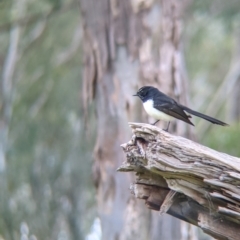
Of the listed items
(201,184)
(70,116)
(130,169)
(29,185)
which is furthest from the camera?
(70,116)

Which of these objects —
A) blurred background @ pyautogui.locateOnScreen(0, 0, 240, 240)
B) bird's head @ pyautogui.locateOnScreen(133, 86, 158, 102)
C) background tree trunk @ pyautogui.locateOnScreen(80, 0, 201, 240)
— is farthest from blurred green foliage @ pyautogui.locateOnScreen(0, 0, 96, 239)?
bird's head @ pyautogui.locateOnScreen(133, 86, 158, 102)

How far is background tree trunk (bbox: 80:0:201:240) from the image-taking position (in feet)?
26.9

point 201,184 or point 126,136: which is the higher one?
point 126,136

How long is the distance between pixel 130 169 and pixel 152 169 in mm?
241

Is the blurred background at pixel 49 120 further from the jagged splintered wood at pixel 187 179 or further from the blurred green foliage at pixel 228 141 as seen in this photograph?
the jagged splintered wood at pixel 187 179

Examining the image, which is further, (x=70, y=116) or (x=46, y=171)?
(x=70, y=116)

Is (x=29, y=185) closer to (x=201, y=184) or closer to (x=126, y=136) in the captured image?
(x=126, y=136)

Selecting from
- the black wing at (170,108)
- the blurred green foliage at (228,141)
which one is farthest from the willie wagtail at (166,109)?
the blurred green foliage at (228,141)

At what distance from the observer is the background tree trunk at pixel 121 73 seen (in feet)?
26.9

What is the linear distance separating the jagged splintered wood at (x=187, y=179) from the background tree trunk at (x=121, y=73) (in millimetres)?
3392

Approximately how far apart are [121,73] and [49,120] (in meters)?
8.12

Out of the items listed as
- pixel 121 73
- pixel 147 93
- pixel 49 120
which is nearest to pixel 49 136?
pixel 49 120

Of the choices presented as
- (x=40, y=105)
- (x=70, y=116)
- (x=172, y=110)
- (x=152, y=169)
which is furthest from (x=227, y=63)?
(x=152, y=169)

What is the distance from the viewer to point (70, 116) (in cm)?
1750
